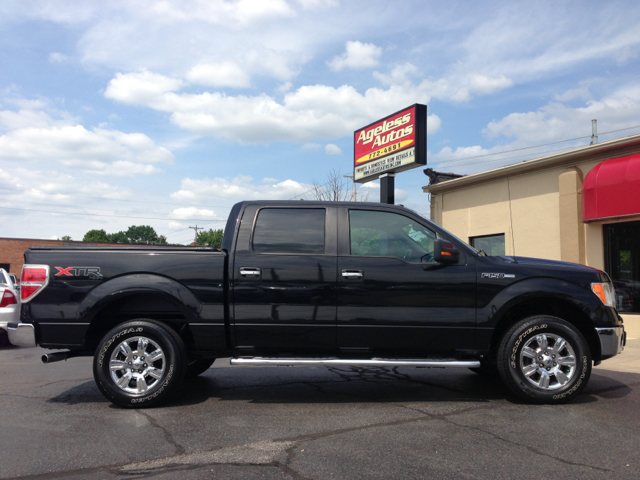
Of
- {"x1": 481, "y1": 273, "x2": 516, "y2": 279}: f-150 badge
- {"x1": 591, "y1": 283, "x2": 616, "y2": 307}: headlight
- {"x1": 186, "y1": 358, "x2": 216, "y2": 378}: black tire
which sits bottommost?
{"x1": 186, "y1": 358, "x2": 216, "y2": 378}: black tire

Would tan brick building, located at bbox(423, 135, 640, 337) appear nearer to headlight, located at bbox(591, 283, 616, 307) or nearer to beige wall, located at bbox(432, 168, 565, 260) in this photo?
beige wall, located at bbox(432, 168, 565, 260)

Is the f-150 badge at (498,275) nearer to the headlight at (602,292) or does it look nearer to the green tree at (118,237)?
the headlight at (602,292)

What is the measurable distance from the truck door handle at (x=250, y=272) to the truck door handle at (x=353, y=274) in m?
0.85

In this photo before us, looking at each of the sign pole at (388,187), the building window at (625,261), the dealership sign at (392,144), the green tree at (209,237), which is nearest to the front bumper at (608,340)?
the building window at (625,261)

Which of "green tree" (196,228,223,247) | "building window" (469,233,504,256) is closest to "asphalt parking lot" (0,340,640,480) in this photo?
"building window" (469,233,504,256)

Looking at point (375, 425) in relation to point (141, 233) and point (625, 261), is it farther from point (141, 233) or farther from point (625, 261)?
point (141, 233)

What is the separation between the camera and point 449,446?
12.9ft

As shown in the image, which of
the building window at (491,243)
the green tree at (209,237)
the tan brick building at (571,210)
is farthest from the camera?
the green tree at (209,237)

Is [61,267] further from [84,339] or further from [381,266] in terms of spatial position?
[381,266]

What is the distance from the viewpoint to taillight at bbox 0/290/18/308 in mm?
9438

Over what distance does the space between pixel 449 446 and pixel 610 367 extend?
194 inches

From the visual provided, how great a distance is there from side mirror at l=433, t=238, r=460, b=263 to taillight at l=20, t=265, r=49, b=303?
3824 mm

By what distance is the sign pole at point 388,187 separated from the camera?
15672 millimetres

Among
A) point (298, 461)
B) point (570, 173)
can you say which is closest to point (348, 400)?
point (298, 461)
